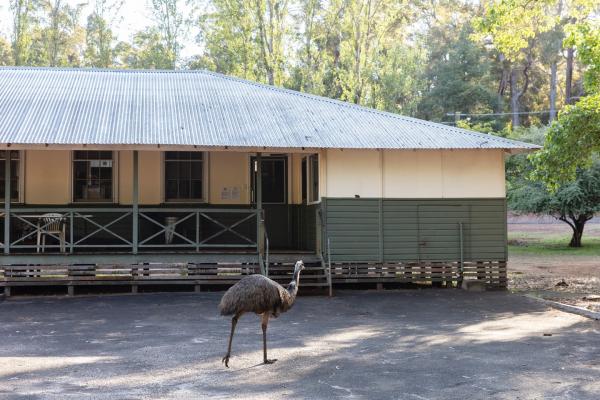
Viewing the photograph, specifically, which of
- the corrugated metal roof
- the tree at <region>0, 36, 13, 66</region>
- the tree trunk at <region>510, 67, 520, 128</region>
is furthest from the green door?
the tree trunk at <region>510, 67, 520, 128</region>

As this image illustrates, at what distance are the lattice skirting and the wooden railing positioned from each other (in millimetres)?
2021

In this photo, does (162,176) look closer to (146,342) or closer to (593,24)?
(146,342)

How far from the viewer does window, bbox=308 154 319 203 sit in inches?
597

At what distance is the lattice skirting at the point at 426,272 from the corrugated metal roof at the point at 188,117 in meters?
2.37

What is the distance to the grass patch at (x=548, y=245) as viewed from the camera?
2593 cm

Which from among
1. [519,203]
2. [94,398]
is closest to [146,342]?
[94,398]

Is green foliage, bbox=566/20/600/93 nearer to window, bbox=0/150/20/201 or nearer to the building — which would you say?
the building

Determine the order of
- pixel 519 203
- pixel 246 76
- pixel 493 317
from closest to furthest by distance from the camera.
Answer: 1. pixel 493 317
2. pixel 519 203
3. pixel 246 76

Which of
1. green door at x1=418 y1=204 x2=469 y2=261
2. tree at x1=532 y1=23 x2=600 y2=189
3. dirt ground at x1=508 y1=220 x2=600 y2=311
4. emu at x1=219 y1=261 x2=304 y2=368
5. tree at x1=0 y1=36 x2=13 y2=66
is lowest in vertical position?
dirt ground at x1=508 y1=220 x2=600 y2=311

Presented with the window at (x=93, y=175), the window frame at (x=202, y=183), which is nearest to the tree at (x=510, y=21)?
the window frame at (x=202, y=183)

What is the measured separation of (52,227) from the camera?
14.6 meters

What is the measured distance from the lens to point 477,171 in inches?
595

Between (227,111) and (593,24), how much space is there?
707cm

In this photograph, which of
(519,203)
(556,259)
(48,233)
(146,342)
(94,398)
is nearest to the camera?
(94,398)
